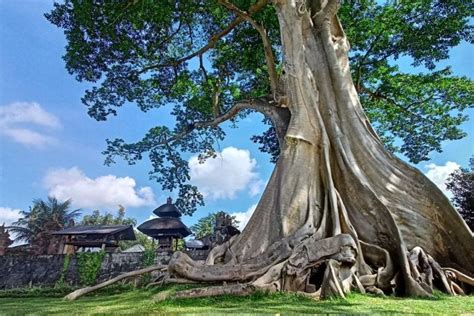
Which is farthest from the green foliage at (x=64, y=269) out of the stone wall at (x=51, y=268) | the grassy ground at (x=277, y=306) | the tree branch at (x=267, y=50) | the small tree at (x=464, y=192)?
the small tree at (x=464, y=192)

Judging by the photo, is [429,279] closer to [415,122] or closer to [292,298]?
[292,298]

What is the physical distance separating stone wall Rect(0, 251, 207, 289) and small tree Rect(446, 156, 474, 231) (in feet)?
27.1

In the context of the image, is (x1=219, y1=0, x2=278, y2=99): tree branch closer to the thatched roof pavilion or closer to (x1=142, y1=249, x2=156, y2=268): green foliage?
(x1=142, y1=249, x2=156, y2=268): green foliage

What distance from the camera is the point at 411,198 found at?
570 centimetres

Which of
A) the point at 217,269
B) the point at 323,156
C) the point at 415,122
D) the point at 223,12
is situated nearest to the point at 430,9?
the point at 415,122

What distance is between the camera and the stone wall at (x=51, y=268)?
10695 millimetres

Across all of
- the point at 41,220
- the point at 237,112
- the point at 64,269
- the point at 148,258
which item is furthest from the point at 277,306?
the point at 41,220

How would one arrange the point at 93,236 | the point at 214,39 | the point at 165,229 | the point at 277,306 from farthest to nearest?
the point at 165,229 < the point at 93,236 < the point at 214,39 < the point at 277,306

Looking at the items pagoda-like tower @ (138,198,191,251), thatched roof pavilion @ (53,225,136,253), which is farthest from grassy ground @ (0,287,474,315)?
thatched roof pavilion @ (53,225,136,253)

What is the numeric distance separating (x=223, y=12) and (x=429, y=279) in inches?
313

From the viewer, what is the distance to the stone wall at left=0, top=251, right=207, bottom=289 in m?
10.7

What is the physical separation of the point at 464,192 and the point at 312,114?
7.93 metres

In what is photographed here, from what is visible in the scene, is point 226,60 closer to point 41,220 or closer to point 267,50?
point 267,50

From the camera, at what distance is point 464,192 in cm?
→ 1137
